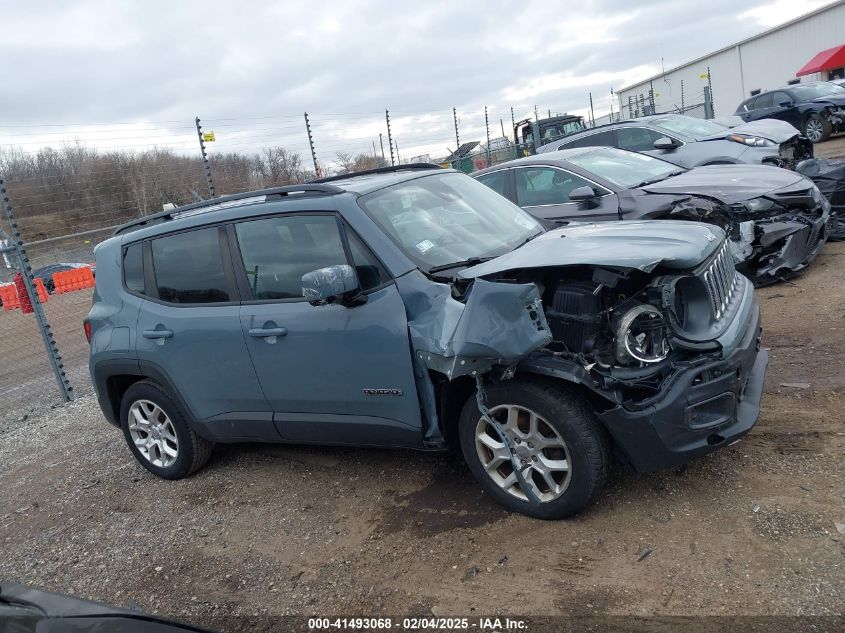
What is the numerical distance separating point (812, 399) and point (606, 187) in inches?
141

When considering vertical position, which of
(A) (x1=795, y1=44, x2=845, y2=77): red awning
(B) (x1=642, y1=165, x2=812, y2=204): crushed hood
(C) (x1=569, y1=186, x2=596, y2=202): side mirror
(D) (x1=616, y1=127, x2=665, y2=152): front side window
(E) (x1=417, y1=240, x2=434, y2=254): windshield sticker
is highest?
(A) (x1=795, y1=44, x2=845, y2=77): red awning

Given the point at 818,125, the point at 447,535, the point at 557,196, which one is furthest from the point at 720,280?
the point at 818,125

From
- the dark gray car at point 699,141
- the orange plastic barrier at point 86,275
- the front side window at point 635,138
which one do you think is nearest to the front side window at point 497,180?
the dark gray car at point 699,141

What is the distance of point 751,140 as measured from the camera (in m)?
10.3

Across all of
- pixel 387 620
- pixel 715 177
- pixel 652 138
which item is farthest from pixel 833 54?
pixel 387 620

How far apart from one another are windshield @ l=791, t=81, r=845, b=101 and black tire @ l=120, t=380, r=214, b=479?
63.7 feet

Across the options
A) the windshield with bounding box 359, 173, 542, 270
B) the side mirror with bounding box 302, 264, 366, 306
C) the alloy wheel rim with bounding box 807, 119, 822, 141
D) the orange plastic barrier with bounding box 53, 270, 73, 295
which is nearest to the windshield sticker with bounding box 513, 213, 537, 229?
the windshield with bounding box 359, 173, 542, 270

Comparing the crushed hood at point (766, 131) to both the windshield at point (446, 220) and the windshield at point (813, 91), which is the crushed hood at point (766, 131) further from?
the windshield at point (813, 91)

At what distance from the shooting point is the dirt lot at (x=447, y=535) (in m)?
2.93

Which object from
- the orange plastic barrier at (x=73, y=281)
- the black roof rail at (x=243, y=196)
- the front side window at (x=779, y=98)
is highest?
the front side window at (x=779, y=98)

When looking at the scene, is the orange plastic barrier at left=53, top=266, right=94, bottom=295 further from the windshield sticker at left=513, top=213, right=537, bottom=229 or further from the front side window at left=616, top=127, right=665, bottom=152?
the windshield sticker at left=513, top=213, right=537, bottom=229

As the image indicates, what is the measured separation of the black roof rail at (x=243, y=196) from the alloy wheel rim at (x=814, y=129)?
728 inches

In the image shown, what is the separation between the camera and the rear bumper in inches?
122

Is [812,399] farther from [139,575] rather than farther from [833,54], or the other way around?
[833,54]
